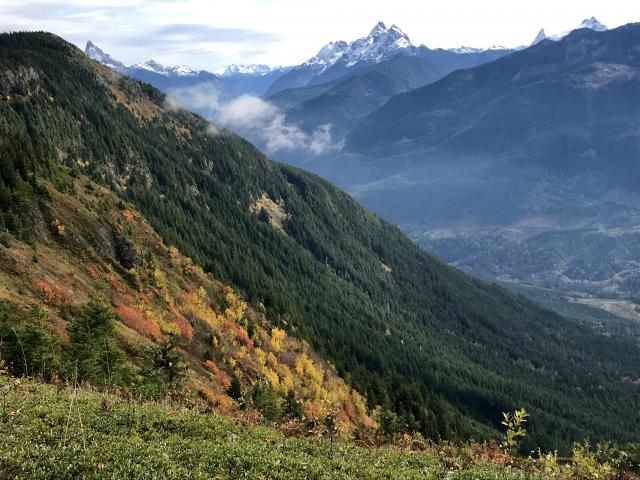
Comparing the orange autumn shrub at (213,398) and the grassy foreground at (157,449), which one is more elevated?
the grassy foreground at (157,449)

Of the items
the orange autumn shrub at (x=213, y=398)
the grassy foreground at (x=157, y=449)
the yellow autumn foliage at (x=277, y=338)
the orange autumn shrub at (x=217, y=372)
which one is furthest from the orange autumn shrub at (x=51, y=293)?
the yellow autumn foliage at (x=277, y=338)

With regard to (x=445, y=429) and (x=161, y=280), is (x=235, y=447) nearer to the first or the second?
(x=161, y=280)

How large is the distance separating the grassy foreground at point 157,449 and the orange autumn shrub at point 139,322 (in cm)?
3323

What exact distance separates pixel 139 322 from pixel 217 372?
45.9ft

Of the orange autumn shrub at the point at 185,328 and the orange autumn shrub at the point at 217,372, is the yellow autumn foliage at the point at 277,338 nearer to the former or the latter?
the orange autumn shrub at the point at 185,328

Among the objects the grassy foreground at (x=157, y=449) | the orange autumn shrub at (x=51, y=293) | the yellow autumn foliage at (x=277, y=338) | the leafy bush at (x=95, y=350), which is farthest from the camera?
the yellow autumn foliage at (x=277, y=338)

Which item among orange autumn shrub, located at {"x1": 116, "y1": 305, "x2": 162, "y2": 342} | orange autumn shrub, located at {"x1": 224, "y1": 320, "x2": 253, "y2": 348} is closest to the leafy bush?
orange autumn shrub, located at {"x1": 116, "y1": 305, "x2": 162, "y2": 342}

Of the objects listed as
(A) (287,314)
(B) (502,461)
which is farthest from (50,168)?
(B) (502,461)

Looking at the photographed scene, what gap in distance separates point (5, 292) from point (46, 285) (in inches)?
280

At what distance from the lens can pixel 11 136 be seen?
8838 cm

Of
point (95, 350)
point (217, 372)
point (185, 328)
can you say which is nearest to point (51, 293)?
point (95, 350)

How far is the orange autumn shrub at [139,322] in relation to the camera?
68.0 m

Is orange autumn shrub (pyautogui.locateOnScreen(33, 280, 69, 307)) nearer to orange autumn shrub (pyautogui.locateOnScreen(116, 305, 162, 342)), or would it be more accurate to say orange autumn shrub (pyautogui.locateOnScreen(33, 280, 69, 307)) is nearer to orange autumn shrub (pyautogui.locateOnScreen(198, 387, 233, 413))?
orange autumn shrub (pyautogui.locateOnScreen(116, 305, 162, 342))

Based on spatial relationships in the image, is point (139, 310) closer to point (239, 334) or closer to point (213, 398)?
point (213, 398)
